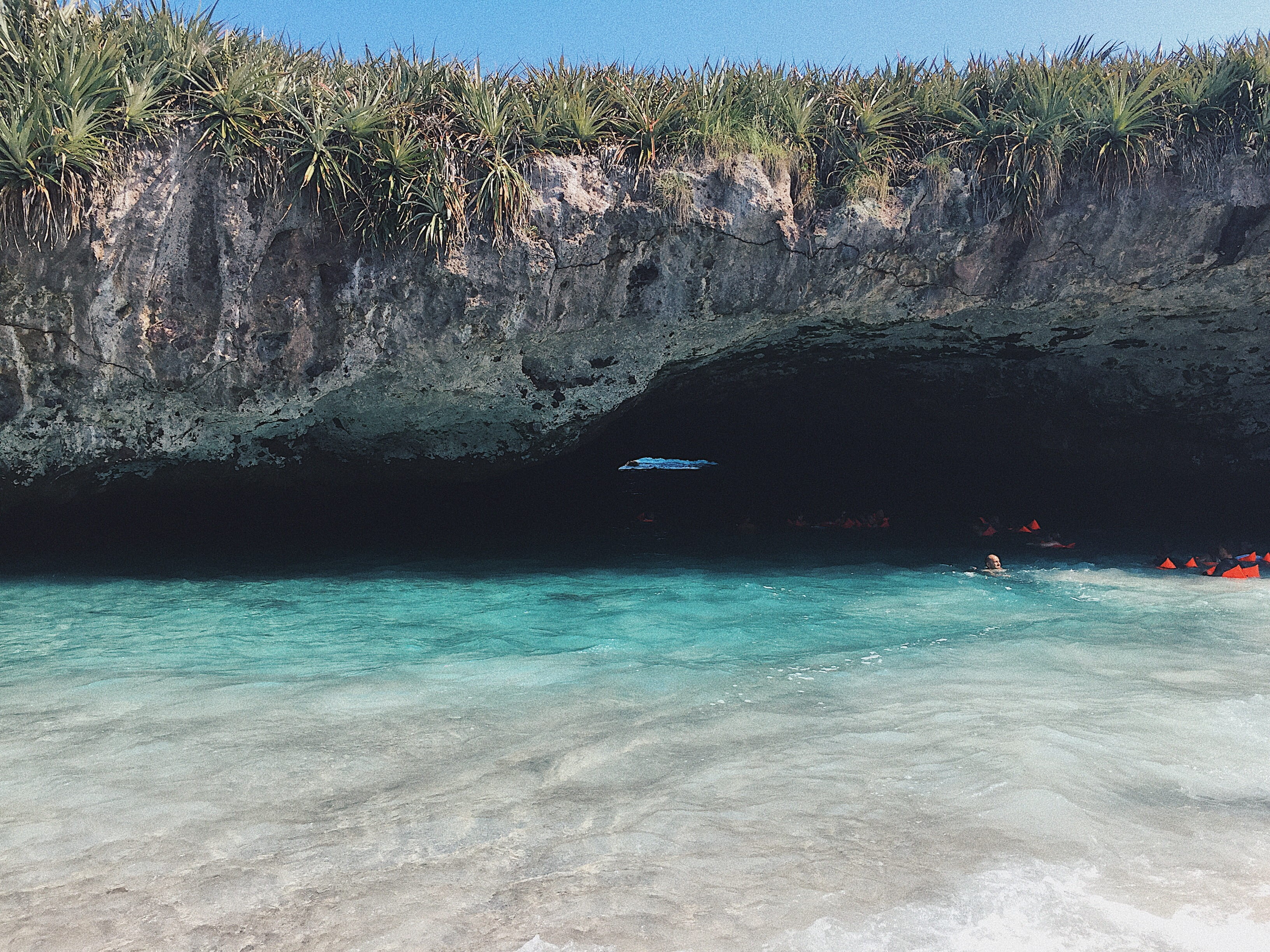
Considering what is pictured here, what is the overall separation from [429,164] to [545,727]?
5304mm

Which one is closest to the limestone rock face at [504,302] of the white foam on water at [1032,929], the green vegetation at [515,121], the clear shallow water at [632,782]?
the green vegetation at [515,121]

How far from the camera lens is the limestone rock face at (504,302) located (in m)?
7.01

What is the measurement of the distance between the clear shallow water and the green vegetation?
3606mm

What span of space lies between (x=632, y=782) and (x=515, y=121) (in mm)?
6250

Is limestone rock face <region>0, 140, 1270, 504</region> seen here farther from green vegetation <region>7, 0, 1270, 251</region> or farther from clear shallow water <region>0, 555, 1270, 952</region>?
clear shallow water <region>0, 555, 1270, 952</region>

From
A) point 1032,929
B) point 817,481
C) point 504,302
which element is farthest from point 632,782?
point 817,481

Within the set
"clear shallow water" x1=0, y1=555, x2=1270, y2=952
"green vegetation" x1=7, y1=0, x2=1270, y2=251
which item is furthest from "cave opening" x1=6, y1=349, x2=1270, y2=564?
"clear shallow water" x1=0, y1=555, x2=1270, y2=952

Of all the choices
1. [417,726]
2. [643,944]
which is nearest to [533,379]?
[417,726]

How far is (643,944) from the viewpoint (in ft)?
7.49

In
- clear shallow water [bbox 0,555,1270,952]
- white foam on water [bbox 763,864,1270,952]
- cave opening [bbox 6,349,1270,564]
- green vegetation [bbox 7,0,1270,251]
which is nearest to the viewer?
white foam on water [bbox 763,864,1270,952]

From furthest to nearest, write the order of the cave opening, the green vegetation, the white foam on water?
the cave opening < the green vegetation < the white foam on water

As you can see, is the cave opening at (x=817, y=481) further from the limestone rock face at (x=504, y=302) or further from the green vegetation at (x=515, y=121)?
the green vegetation at (x=515, y=121)

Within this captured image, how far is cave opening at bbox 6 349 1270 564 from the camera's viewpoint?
958 centimetres

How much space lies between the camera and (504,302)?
24.8ft
